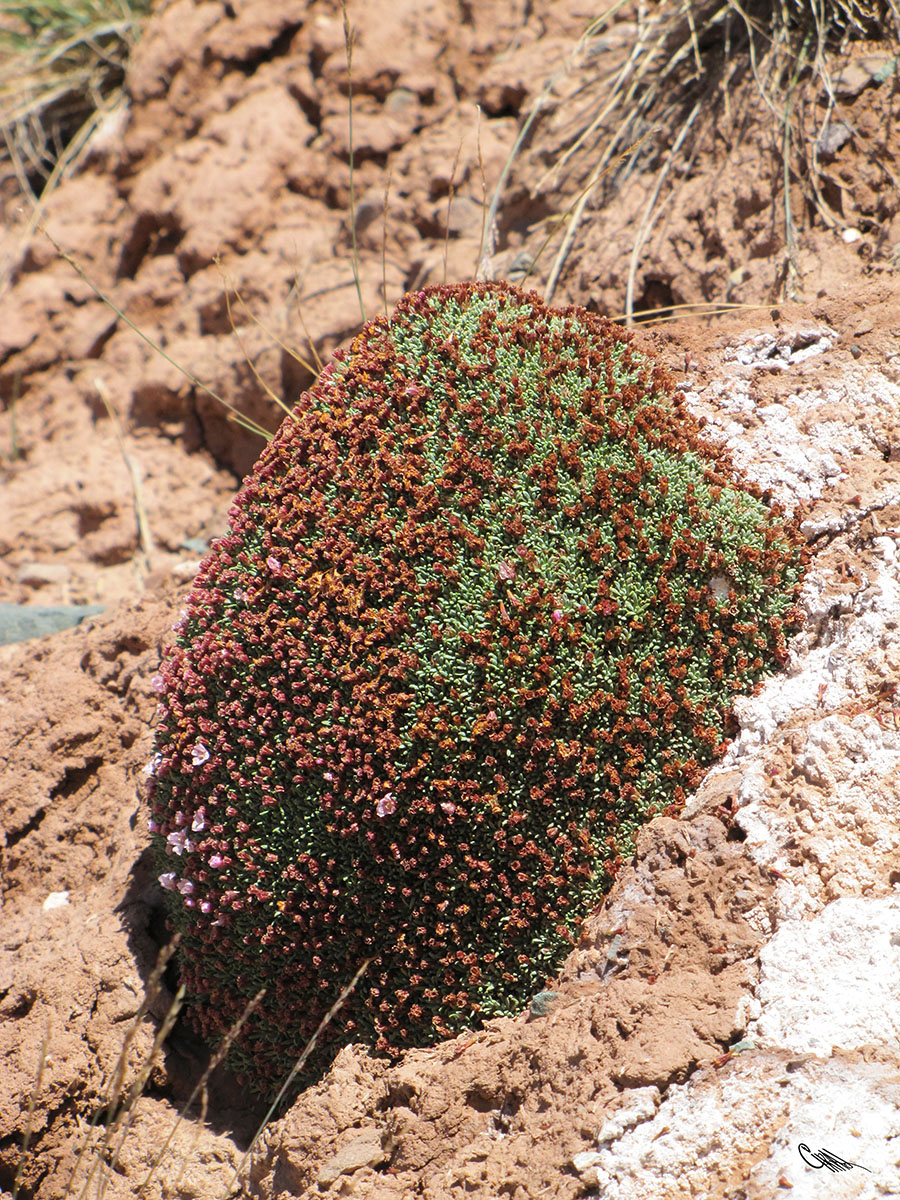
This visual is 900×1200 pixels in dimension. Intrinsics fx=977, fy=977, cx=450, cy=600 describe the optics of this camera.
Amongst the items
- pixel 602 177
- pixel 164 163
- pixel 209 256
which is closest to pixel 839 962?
pixel 602 177

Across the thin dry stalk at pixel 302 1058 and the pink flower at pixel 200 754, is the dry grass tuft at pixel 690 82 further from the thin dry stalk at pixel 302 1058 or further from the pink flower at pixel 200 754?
the thin dry stalk at pixel 302 1058

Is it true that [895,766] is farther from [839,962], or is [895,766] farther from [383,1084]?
[383,1084]

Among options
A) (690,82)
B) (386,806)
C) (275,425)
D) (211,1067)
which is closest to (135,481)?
(275,425)

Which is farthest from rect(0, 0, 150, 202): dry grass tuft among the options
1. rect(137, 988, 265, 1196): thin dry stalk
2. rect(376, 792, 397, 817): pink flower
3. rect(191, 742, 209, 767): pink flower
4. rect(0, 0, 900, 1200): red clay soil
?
rect(137, 988, 265, 1196): thin dry stalk

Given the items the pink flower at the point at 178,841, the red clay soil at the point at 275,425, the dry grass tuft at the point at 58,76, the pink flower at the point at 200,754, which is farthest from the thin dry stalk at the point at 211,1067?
the dry grass tuft at the point at 58,76

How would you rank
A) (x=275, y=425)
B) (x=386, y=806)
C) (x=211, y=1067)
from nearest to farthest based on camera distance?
(x=211, y=1067) → (x=386, y=806) → (x=275, y=425)

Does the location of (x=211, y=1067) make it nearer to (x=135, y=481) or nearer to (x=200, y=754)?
(x=200, y=754)
